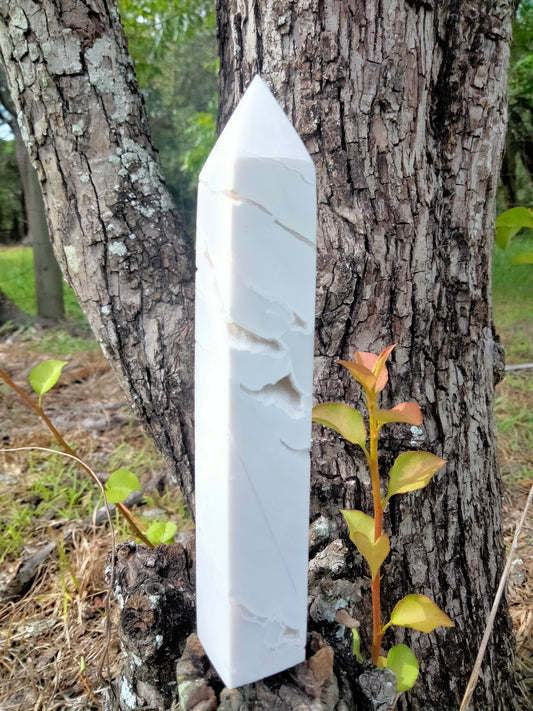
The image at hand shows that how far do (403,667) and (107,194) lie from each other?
2.91ft

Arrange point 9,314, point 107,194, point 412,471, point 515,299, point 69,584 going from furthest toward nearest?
point 515,299 → point 9,314 → point 69,584 → point 107,194 → point 412,471

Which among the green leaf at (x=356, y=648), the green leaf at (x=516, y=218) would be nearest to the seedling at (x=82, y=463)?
the green leaf at (x=356, y=648)

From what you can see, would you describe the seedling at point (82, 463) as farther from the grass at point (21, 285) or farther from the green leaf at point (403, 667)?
the grass at point (21, 285)

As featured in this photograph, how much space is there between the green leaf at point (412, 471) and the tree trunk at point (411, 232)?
22cm

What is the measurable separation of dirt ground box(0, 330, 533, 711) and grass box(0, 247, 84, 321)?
2672mm

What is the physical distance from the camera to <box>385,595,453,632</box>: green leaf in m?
0.62

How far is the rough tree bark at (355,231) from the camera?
812 mm

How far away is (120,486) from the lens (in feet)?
2.74

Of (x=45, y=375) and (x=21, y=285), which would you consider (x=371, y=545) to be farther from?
(x=21, y=285)

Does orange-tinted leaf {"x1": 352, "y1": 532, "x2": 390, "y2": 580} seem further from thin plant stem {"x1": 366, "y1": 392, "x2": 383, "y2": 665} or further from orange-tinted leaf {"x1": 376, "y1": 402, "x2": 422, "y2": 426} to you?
orange-tinted leaf {"x1": 376, "y1": 402, "x2": 422, "y2": 426}

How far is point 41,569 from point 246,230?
55.4 inches

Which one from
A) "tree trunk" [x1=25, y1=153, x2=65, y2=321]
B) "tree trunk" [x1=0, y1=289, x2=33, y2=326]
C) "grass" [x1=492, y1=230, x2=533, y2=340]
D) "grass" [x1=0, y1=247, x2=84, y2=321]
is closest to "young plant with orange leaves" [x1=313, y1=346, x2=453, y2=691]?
"grass" [x1=492, y1=230, x2=533, y2=340]

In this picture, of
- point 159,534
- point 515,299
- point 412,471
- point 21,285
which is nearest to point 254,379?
point 412,471

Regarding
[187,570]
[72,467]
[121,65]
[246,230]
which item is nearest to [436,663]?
[187,570]
